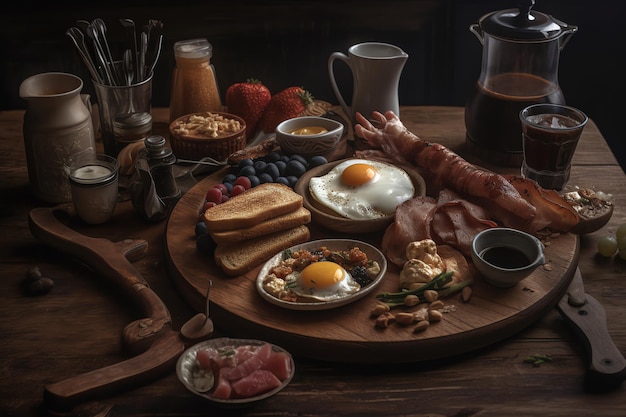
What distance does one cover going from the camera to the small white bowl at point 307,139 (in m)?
3.29

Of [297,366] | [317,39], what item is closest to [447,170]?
[297,366]

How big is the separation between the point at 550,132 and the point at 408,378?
4.22 ft

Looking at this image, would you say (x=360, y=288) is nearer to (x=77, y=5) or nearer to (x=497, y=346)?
(x=497, y=346)

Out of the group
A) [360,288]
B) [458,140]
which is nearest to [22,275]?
[360,288]

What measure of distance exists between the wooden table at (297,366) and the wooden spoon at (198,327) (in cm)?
14

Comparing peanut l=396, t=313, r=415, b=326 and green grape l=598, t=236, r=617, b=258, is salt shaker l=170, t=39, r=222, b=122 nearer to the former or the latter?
peanut l=396, t=313, r=415, b=326

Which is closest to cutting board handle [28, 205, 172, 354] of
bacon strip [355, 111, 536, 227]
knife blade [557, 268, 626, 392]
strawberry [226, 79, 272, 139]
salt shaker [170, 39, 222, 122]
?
salt shaker [170, 39, 222, 122]

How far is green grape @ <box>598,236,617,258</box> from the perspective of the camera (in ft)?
9.09

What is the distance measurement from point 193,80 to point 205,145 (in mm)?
431

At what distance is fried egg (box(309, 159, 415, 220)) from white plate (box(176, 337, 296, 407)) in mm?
804

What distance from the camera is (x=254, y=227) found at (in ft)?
8.95

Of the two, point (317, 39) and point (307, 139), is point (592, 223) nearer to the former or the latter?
point (307, 139)

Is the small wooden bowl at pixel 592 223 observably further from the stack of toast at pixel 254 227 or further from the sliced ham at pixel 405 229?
the stack of toast at pixel 254 227

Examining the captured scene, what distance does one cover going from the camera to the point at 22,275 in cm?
272
